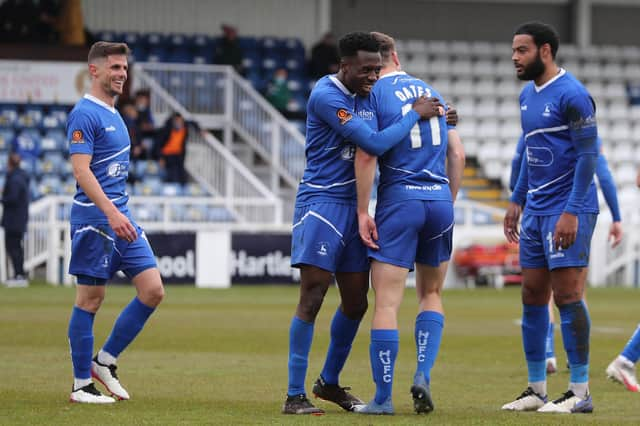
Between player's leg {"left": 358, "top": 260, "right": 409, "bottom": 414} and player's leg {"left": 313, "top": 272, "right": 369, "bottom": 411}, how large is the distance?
214 millimetres

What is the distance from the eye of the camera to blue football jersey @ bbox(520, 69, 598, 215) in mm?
8117

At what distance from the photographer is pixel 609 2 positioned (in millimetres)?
36781

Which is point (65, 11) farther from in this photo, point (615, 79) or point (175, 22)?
point (615, 79)

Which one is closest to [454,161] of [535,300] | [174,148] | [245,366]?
[535,300]

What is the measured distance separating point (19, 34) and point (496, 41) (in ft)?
44.5

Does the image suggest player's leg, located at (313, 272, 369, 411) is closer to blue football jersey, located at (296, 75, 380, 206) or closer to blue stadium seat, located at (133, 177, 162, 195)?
blue football jersey, located at (296, 75, 380, 206)

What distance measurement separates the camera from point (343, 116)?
7.64 meters

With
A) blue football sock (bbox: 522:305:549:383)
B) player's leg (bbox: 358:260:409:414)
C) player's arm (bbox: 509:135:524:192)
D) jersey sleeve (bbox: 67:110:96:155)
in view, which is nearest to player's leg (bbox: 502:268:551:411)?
blue football sock (bbox: 522:305:549:383)

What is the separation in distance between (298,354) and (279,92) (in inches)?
873

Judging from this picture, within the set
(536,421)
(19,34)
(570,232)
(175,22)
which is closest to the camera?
(536,421)

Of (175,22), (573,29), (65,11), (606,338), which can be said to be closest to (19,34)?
(65,11)

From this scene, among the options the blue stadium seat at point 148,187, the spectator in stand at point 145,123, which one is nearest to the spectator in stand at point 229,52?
the spectator in stand at point 145,123

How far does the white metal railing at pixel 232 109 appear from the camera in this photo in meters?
29.0

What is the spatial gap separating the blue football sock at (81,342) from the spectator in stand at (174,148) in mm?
17963
